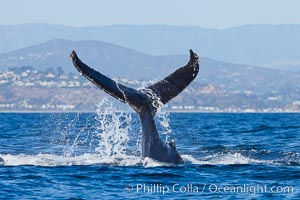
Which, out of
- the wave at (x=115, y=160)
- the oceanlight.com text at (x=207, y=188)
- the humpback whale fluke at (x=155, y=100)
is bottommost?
the oceanlight.com text at (x=207, y=188)

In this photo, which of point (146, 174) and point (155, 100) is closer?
point (146, 174)

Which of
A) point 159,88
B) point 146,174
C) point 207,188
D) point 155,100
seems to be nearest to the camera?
point 207,188

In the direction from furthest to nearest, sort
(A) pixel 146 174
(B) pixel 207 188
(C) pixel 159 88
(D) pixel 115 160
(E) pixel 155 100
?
(D) pixel 115 160 < (C) pixel 159 88 < (E) pixel 155 100 < (A) pixel 146 174 < (B) pixel 207 188

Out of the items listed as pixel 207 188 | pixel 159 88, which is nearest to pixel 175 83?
pixel 159 88

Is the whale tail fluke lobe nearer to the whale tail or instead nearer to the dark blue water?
the whale tail

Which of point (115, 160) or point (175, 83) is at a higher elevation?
point (175, 83)

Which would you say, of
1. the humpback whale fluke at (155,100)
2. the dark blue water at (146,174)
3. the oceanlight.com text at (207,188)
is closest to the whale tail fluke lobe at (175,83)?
the humpback whale fluke at (155,100)

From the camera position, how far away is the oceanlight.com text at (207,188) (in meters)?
14.5

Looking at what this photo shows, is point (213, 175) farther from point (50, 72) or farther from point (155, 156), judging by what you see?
point (50, 72)

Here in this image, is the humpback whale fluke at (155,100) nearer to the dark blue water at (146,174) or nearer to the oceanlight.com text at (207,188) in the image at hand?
the dark blue water at (146,174)

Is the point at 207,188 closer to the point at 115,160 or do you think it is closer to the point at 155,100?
the point at 155,100

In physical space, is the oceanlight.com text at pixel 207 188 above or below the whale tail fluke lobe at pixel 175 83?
below

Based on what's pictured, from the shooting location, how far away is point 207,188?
48.5ft

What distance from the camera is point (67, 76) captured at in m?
178
